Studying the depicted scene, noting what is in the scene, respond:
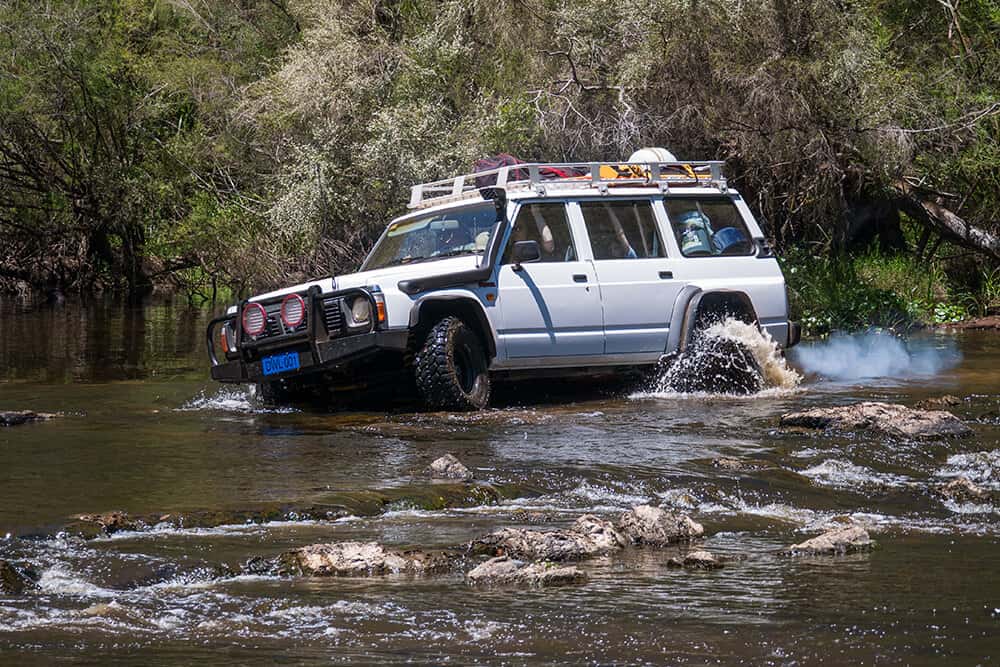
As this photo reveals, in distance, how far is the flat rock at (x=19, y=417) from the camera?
32.9 ft

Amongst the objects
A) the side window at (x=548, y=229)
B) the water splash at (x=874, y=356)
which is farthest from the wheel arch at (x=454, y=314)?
the water splash at (x=874, y=356)

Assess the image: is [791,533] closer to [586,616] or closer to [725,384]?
[586,616]

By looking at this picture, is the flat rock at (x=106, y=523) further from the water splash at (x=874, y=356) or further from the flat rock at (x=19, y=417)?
the water splash at (x=874, y=356)

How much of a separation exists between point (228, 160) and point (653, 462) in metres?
20.7

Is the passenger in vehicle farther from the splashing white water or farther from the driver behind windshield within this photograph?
the driver behind windshield

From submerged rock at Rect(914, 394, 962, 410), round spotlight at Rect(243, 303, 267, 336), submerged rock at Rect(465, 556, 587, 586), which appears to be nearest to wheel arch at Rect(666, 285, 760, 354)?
submerged rock at Rect(914, 394, 962, 410)

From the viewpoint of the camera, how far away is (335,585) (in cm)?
547

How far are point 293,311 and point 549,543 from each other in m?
5.05

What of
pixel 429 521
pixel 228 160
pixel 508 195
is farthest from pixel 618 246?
pixel 228 160

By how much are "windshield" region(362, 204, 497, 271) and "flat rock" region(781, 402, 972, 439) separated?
284cm

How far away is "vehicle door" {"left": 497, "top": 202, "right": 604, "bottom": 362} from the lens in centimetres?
1102

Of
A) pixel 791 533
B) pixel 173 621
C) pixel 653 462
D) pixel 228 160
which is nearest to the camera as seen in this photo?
pixel 173 621

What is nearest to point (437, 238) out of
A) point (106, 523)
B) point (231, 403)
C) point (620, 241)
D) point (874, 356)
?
point (620, 241)

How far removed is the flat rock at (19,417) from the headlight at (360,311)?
7.73 feet
